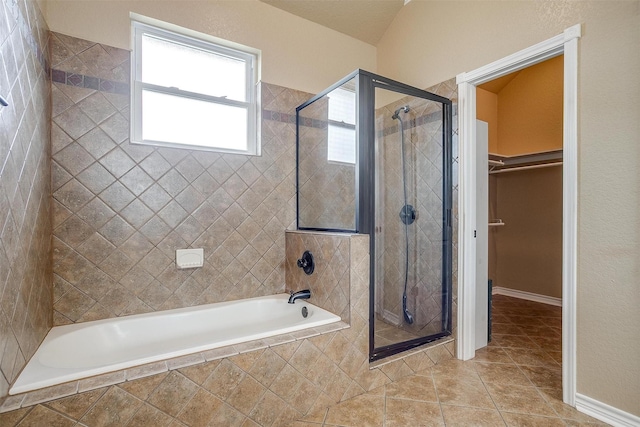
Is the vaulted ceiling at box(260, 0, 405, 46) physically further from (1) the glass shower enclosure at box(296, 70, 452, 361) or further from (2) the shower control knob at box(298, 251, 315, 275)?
(2) the shower control knob at box(298, 251, 315, 275)

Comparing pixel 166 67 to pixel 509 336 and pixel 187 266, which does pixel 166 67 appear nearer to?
pixel 187 266

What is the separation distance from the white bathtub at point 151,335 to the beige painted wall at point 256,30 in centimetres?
179

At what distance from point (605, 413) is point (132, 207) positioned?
2.97 metres

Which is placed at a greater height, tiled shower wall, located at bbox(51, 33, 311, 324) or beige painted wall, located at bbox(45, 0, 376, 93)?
beige painted wall, located at bbox(45, 0, 376, 93)

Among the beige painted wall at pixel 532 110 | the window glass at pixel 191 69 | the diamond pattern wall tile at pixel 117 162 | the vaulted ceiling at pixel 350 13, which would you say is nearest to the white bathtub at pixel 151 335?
the diamond pattern wall tile at pixel 117 162

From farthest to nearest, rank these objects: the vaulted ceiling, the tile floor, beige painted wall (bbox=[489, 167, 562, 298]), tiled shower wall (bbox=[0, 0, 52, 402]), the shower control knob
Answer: beige painted wall (bbox=[489, 167, 562, 298]) → the vaulted ceiling → the shower control knob → the tile floor → tiled shower wall (bbox=[0, 0, 52, 402])

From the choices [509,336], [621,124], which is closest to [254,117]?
[621,124]

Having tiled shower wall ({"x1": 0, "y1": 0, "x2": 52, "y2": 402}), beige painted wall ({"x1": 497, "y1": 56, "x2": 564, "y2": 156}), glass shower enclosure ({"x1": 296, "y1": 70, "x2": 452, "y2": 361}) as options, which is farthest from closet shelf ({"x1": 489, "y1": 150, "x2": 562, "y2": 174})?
tiled shower wall ({"x1": 0, "y1": 0, "x2": 52, "y2": 402})

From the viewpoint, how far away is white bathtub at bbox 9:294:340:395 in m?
1.34

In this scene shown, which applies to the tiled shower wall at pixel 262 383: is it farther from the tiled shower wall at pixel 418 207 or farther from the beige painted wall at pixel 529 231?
the beige painted wall at pixel 529 231

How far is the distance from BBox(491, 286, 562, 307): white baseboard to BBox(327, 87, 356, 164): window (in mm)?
3247

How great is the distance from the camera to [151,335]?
2082 mm

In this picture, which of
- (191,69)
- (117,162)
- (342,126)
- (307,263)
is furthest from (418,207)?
(117,162)

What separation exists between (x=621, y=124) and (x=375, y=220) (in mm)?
1373
